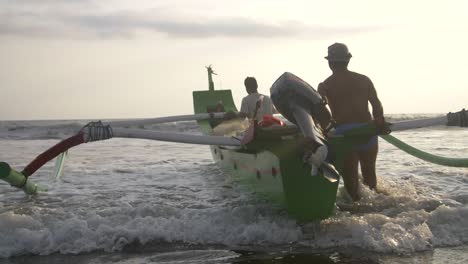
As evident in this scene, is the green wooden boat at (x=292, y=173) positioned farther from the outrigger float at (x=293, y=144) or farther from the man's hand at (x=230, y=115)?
the man's hand at (x=230, y=115)

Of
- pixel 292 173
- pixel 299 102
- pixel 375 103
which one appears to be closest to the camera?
pixel 299 102

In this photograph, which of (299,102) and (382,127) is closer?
(299,102)

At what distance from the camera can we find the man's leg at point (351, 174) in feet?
17.1

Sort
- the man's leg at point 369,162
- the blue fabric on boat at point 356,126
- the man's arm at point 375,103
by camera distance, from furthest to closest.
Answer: the man's leg at point 369,162 → the man's arm at point 375,103 → the blue fabric on boat at point 356,126

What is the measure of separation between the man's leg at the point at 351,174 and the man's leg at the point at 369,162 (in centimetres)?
19

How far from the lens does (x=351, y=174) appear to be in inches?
208

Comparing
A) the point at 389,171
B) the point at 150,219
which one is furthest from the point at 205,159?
the point at 150,219

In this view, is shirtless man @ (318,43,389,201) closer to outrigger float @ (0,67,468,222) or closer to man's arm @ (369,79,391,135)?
man's arm @ (369,79,391,135)

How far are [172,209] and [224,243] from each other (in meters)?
1.46

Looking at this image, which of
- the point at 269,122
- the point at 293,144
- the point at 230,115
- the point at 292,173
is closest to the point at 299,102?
the point at 293,144

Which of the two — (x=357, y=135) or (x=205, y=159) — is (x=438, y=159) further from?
(x=205, y=159)

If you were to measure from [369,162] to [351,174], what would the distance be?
0.34 metres

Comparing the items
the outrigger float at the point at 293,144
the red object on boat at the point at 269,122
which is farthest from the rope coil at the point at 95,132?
the red object on boat at the point at 269,122

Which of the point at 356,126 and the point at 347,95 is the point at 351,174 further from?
the point at 347,95
